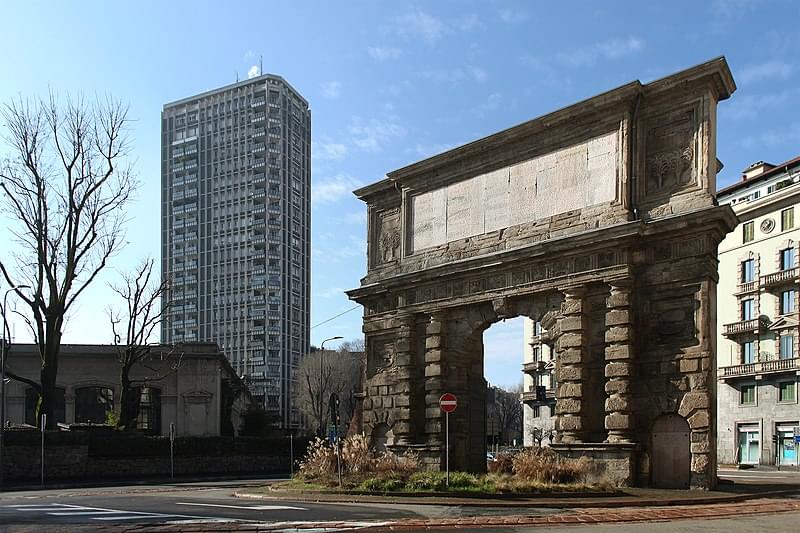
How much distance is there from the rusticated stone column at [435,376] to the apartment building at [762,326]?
86.9 feet

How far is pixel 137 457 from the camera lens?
42750 millimetres

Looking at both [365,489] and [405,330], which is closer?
[365,489]

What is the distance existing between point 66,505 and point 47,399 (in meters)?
21.6

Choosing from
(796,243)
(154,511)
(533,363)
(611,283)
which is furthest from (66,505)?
(533,363)

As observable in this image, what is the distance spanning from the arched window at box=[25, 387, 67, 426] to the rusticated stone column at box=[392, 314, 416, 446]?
98.7ft

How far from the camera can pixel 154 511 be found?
17.9 meters

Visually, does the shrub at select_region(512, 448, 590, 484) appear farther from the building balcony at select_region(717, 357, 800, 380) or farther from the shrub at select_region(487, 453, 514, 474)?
the building balcony at select_region(717, 357, 800, 380)

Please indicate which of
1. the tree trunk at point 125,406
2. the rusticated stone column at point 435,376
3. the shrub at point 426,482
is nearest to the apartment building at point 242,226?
the tree trunk at point 125,406

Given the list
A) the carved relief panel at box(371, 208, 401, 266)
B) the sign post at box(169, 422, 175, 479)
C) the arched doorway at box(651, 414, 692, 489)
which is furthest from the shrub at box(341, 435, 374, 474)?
the sign post at box(169, 422, 175, 479)

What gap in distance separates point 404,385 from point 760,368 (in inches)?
1135

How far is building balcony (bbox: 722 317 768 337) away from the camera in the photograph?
167 feet

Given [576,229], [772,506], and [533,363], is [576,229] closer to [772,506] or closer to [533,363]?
[772,506]

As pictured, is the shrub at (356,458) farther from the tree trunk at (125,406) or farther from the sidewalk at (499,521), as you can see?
the tree trunk at (125,406)

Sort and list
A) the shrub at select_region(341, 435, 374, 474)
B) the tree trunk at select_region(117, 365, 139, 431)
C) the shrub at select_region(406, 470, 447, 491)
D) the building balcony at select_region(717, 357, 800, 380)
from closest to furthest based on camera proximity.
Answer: the shrub at select_region(406, 470, 447, 491) < the shrub at select_region(341, 435, 374, 474) < the tree trunk at select_region(117, 365, 139, 431) < the building balcony at select_region(717, 357, 800, 380)
